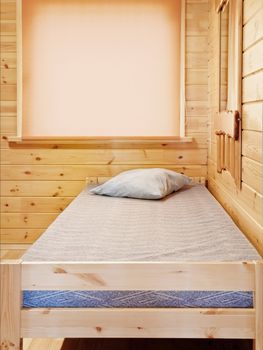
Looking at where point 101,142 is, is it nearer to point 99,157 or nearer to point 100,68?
point 99,157

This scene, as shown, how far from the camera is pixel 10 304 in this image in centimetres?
172

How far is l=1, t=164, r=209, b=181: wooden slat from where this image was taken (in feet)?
12.7

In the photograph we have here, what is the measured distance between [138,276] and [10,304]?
1.39 feet

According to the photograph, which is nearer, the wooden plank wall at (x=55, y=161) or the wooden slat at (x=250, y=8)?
the wooden slat at (x=250, y=8)

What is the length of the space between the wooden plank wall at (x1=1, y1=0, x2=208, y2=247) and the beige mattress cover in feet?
2.15

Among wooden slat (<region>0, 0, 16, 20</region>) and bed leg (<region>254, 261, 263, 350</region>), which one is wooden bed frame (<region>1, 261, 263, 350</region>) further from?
wooden slat (<region>0, 0, 16, 20</region>)

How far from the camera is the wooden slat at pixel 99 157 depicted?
387 centimetres

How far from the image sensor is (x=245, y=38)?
7.80 ft

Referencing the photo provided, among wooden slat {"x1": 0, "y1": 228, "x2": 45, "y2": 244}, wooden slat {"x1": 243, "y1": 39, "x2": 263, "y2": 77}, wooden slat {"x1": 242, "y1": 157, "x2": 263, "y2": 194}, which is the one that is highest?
wooden slat {"x1": 243, "y1": 39, "x2": 263, "y2": 77}

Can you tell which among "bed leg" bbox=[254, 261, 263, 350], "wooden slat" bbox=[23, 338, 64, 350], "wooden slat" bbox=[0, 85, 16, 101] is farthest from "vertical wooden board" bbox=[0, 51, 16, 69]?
"bed leg" bbox=[254, 261, 263, 350]

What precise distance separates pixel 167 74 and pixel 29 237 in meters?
1.57

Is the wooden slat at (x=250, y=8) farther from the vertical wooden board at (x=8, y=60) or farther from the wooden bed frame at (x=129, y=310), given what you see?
the vertical wooden board at (x=8, y=60)

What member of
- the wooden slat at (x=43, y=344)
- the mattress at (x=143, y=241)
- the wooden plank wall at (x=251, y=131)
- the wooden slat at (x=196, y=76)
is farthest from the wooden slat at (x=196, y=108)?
the wooden slat at (x=43, y=344)

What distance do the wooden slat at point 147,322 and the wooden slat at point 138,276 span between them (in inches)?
3.0
